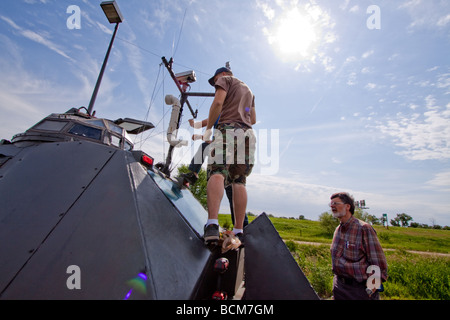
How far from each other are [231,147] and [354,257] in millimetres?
2460

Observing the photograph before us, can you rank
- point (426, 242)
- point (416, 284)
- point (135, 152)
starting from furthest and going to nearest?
point (426, 242), point (416, 284), point (135, 152)

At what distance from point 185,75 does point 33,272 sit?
26.0ft

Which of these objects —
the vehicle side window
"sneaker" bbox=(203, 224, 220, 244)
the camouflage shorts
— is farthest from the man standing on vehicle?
the vehicle side window

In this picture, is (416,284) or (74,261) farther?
(416,284)

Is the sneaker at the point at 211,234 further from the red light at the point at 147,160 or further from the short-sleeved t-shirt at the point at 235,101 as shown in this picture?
the short-sleeved t-shirt at the point at 235,101

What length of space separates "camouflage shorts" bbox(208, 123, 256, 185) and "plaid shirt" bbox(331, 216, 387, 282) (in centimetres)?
206

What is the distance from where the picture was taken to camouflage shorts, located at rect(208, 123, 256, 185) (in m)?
2.16

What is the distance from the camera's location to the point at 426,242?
37.5 meters

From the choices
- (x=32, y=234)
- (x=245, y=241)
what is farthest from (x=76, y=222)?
(x=245, y=241)

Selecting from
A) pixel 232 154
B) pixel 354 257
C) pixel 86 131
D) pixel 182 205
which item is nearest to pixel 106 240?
pixel 182 205

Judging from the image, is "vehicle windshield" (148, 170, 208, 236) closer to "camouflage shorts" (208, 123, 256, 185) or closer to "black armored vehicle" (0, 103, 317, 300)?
"black armored vehicle" (0, 103, 317, 300)

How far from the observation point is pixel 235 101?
8.18ft
